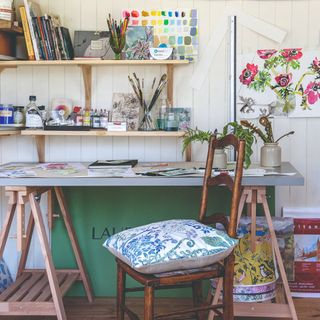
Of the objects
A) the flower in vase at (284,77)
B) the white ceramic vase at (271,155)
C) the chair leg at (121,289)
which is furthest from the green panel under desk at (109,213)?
the chair leg at (121,289)

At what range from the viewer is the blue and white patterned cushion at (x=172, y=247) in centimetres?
186

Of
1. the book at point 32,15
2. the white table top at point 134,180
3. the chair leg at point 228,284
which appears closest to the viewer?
the chair leg at point 228,284

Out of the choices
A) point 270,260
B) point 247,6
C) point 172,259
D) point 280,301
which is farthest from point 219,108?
point 172,259

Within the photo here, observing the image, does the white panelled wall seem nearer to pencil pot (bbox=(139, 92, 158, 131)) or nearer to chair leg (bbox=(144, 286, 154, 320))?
pencil pot (bbox=(139, 92, 158, 131))

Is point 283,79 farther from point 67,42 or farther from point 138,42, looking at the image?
point 67,42

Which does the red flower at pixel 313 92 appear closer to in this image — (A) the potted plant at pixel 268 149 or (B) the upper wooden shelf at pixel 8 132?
(A) the potted plant at pixel 268 149

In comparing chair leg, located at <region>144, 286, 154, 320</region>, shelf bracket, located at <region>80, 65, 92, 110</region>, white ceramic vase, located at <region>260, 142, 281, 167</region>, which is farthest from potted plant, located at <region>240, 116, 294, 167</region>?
chair leg, located at <region>144, 286, 154, 320</region>

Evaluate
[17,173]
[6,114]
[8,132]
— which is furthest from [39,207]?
[6,114]

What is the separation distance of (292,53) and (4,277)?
1989mm

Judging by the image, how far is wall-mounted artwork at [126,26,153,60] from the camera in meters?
2.86

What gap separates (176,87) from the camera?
2.96 m

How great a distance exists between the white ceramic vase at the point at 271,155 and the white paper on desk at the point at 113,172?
0.67m

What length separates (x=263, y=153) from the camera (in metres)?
2.69

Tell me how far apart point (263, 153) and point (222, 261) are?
78cm
